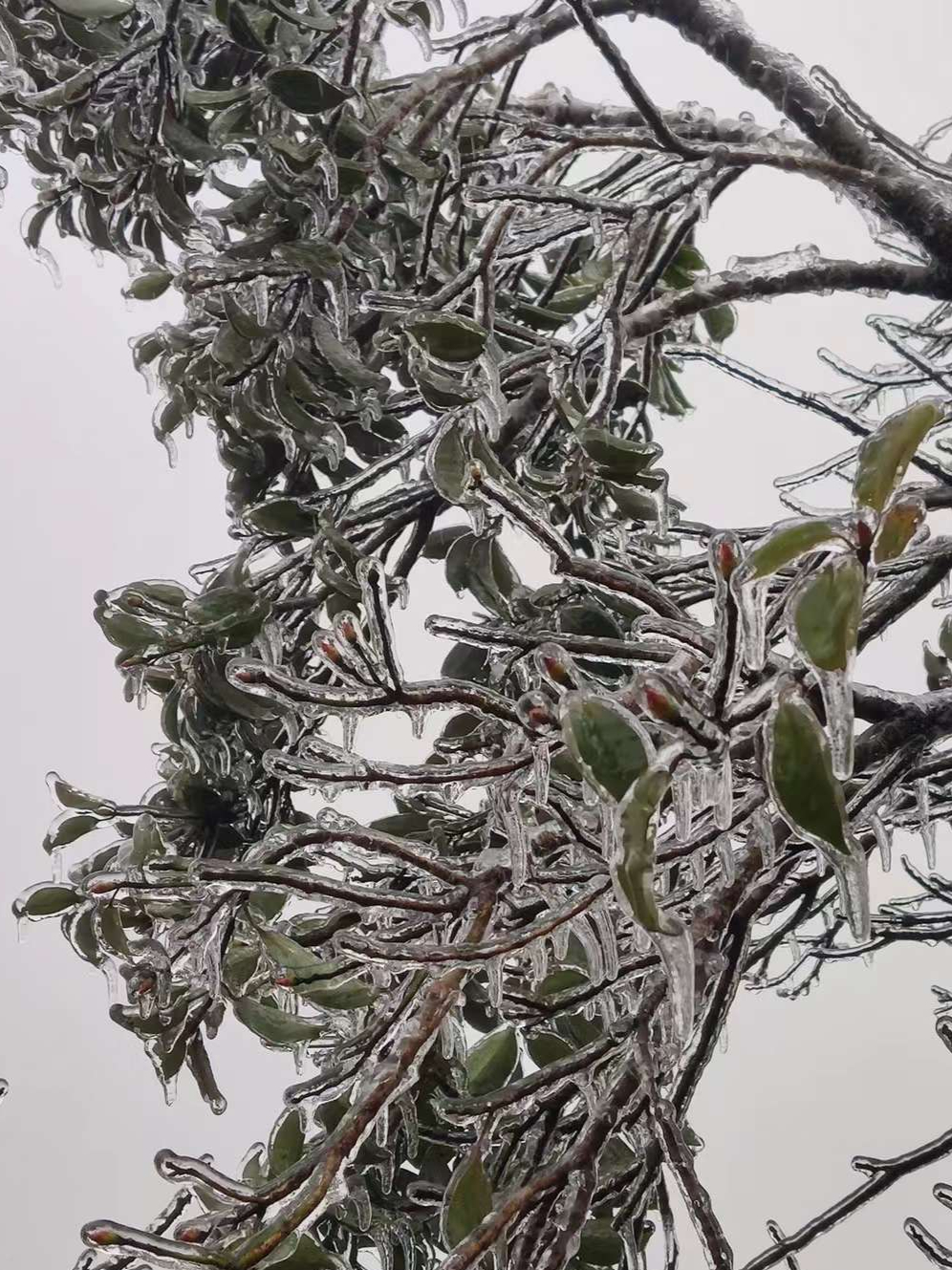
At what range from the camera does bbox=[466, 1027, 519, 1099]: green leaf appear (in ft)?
1.38

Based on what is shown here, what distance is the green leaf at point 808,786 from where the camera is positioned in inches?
8.5

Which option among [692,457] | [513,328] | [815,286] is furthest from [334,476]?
[692,457]

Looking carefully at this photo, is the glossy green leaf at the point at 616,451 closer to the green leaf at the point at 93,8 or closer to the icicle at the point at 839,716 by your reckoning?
the icicle at the point at 839,716

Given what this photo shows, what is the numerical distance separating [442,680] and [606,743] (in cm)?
12

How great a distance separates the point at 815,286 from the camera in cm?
46

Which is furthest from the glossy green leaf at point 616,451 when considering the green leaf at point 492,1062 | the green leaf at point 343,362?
the green leaf at point 492,1062

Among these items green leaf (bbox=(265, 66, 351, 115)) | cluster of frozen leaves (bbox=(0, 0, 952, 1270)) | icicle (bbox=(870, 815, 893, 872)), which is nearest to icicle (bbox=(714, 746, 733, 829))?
cluster of frozen leaves (bbox=(0, 0, 952, 1270))

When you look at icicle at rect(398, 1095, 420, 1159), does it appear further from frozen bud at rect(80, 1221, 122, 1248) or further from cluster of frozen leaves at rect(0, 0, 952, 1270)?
frozen bud at rect(80, 1221, 122, 1248)

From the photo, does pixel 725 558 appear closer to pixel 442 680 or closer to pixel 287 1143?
pixel 442 680

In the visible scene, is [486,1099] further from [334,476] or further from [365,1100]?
[334,476]

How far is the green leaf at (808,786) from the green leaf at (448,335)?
Result: 0.72 ft

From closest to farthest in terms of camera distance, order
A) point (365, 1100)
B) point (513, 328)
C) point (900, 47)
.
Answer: point (365, 1100)
point (513, 328)
point (900, 47)

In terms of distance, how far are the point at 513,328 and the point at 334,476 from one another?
14cm

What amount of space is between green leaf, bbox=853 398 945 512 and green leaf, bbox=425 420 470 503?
17 centimetres
